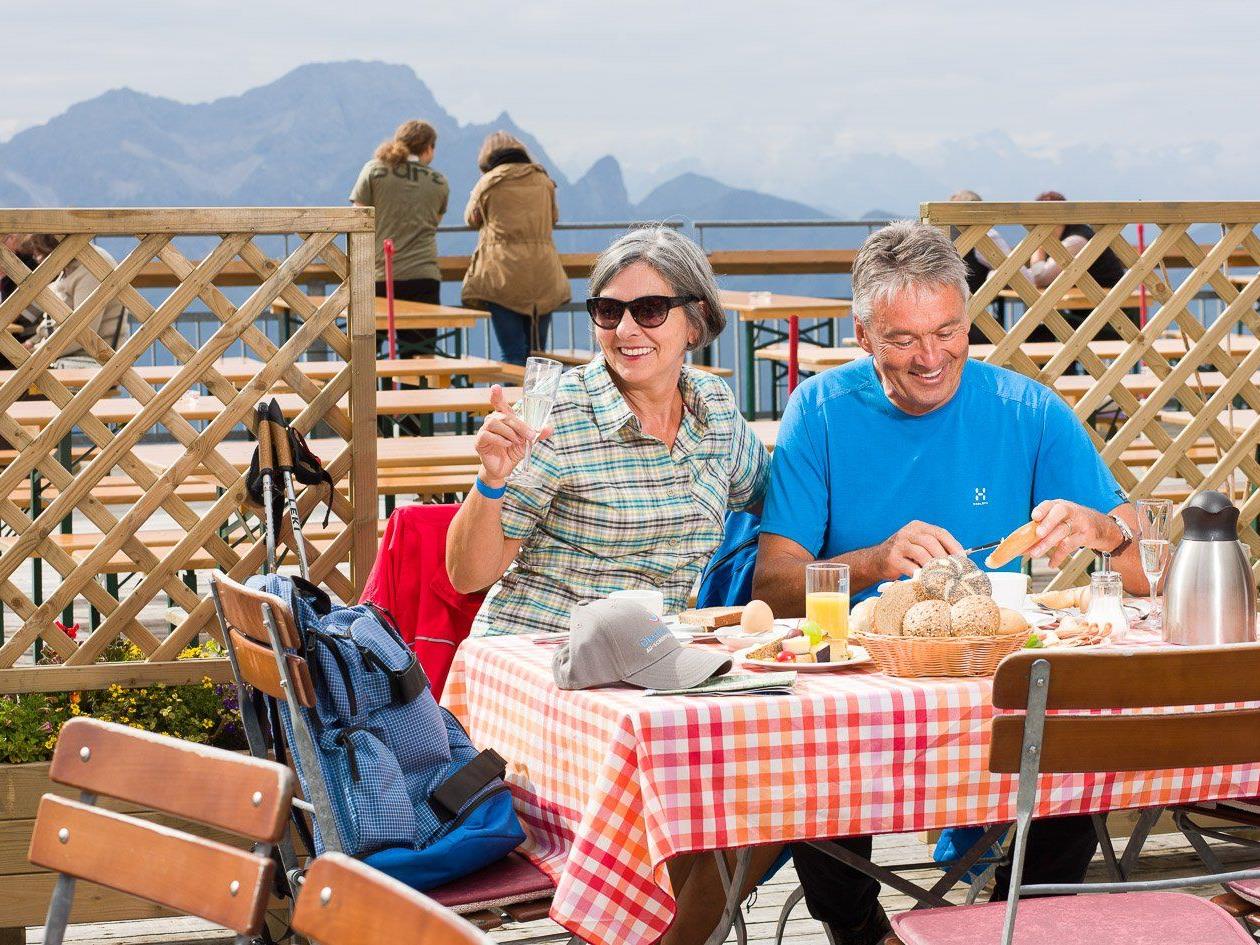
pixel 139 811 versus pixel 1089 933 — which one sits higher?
pixel 1089 933

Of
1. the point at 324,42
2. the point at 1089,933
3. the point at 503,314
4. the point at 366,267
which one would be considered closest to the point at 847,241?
the point at 503,314

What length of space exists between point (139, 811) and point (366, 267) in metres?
1.12

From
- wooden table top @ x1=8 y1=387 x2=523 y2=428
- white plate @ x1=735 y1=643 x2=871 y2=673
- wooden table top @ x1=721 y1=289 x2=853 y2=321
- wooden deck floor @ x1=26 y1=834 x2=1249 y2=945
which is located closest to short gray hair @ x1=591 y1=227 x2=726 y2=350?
white plate @ x1=735 y1=643 x2=871 y2=673

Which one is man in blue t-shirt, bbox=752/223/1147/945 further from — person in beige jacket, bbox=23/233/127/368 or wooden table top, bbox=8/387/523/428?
person in beige jacket, bbox=23/233/127/368

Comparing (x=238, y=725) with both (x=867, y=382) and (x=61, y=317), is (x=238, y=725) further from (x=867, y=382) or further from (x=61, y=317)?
(x=867, y=382)

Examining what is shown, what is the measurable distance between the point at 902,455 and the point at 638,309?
47cm

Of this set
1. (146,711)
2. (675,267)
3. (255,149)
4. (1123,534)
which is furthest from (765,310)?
(255,149)

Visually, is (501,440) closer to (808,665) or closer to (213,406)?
(808,665)

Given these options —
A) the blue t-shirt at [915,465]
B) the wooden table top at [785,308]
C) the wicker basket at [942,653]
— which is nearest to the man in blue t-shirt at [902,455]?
the blue t-shirt at [915,465]

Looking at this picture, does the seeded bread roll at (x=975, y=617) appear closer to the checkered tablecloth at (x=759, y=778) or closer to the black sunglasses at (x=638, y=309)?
the checkered tablecloth at (x=759, y=778)

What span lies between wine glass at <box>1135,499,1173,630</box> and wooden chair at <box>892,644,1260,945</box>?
0.49 metres

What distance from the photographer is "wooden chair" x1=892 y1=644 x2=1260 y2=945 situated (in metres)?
1.67

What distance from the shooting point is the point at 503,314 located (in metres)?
8.07

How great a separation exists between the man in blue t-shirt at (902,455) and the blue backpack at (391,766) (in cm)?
60
